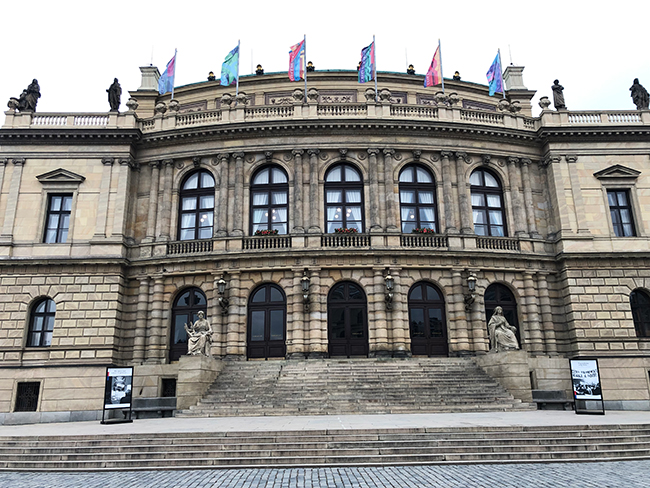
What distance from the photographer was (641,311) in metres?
28.6

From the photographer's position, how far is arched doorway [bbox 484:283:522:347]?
2877 centimetres

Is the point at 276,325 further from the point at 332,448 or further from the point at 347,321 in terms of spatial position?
the point at 332,448

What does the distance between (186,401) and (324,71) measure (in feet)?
89.6

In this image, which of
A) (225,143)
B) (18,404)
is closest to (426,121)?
(225,143)

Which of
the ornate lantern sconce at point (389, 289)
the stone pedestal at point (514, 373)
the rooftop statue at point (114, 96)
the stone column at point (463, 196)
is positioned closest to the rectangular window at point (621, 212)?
the stone column at point (463, 196)

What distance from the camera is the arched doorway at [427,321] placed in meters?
27.7

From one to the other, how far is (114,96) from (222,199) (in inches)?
402

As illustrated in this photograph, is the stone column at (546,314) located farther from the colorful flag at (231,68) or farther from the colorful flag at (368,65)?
the colorful flag at (231,68)

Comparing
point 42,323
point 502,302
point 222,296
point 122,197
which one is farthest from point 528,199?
point 42,323

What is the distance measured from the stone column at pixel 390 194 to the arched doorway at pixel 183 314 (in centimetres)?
1160

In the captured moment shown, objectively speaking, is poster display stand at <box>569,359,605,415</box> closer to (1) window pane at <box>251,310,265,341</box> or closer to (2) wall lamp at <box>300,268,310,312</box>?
(2) wall lamp at <box>300,268,310,312</box>

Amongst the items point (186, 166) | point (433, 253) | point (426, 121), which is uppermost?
point (426, 121)

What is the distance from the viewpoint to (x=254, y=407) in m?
20.9

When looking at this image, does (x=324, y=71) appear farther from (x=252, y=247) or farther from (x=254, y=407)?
(x=254, y=407)
